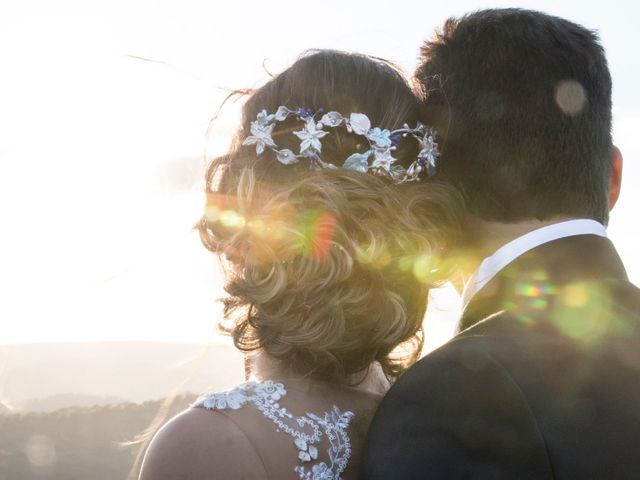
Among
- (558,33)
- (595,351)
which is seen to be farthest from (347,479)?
(558,33)

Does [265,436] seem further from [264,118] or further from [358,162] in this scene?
[264,118]

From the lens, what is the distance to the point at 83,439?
655 inches

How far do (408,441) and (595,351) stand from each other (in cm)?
64

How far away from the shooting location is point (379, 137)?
3463 mm

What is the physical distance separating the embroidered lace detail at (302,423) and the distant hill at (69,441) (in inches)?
535

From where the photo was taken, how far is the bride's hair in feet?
10.6

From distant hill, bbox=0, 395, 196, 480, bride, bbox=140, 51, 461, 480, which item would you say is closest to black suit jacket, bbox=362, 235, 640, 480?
bride, bbox=140, 51, 461, 480

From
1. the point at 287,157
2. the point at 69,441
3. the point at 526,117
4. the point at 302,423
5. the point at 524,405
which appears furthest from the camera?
the point at 69,441

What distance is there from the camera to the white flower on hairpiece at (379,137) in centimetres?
345

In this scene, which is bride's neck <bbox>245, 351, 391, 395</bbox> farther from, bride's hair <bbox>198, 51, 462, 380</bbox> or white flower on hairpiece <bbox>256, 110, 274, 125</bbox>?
white flower on hairpiece <bbox>256, 110, 274, 125</bbox>

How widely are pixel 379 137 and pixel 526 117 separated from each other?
25.6 inches

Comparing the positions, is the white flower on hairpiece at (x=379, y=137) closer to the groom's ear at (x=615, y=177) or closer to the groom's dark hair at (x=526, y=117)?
the groom's dark hair at (x=526, y=117)

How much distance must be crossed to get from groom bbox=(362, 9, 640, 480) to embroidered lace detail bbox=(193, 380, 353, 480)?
1.75 ft

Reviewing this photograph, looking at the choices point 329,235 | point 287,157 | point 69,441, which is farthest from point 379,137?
point 69,441
